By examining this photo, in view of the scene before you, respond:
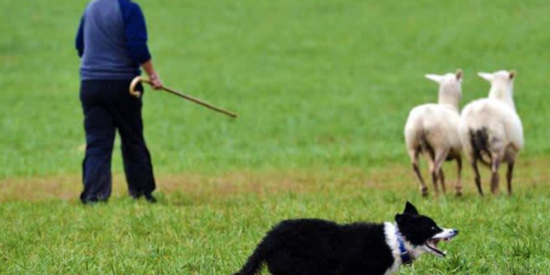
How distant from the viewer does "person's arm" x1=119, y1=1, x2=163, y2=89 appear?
11.5m

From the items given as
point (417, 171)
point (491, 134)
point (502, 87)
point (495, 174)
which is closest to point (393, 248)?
point (491, 134)

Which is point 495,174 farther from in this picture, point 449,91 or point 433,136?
point 449,91

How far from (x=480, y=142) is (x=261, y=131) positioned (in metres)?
10.0

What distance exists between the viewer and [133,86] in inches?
456

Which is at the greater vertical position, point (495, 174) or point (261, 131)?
point (495, 174)

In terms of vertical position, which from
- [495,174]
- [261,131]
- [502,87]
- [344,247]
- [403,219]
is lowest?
[261,131]

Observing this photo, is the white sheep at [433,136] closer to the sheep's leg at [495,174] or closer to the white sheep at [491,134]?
the white sheep at [491,134]

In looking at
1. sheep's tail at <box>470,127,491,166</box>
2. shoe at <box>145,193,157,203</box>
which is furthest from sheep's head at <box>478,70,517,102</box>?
shoe at <box>145,193,157,203</box>

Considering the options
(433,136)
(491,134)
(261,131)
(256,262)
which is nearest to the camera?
(256,262)

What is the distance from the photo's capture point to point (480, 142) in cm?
1252

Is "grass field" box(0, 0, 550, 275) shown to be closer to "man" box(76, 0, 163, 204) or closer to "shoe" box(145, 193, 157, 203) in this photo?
"shoe" box(145, 193, 157, 203)

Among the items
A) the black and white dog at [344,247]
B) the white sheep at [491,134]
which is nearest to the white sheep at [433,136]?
Answer: the white sheep at [491,134]

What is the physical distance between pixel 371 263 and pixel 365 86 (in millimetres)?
21649

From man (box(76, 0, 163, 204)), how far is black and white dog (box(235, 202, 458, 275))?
5.48m
